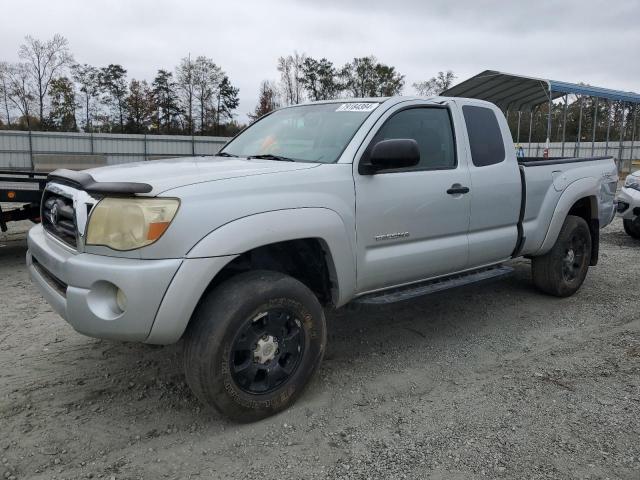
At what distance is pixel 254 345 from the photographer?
289 centimetres

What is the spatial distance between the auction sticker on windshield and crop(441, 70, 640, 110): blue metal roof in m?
14.6

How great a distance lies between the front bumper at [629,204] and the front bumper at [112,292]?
8079 millimetres

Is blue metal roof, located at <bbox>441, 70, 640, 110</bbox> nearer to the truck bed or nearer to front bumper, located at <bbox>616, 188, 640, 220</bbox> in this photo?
front bumper, located at <bbox>616, 188, 640, 220</bbox>

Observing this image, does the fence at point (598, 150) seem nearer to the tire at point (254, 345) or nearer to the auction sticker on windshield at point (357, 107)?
the auction sticker on windshield at point (357, 107)

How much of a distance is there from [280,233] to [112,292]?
930 millimetres

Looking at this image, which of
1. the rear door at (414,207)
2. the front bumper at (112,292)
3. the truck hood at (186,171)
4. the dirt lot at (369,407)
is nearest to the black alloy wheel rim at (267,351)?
the dirt lot at (369,407)

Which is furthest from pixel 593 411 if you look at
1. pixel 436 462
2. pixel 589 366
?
pixel 436 462

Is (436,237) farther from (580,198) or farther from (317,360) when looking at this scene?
(580,198)

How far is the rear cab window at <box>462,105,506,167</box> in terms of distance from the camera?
4212 millimetres

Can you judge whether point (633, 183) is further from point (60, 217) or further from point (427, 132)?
point (60, 217)

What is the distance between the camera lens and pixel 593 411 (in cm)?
310

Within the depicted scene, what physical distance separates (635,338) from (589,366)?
2.84 feet

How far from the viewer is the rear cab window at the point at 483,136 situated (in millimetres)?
4212

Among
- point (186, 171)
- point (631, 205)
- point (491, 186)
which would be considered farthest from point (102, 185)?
point (631, 205)
